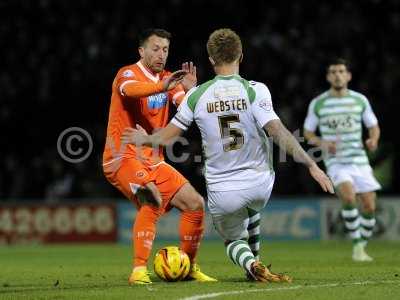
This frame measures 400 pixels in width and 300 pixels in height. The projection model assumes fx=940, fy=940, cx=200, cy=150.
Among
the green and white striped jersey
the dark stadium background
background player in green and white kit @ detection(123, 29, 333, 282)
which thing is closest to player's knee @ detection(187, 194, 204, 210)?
background player in green and white kit @ detection(123, 29, 333, 282)

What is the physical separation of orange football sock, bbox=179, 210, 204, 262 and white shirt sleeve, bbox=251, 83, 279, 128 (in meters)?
1.19

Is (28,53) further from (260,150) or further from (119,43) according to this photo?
(260,150)

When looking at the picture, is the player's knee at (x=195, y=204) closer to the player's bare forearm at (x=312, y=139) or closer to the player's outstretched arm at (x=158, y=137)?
the player's outstretched arm at (x=158, y=137)

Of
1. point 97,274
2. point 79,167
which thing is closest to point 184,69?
point 97,274

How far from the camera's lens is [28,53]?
65.2 feet

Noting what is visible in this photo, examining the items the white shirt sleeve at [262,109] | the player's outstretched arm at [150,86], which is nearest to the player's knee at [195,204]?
the player's outstretched arm at [150,86]

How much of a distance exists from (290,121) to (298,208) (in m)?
1.59

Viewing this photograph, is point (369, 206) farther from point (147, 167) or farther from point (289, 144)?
point (289, 144)

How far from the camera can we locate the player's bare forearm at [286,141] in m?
6.51

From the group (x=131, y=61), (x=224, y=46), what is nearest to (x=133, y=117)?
(x=224, y=46)

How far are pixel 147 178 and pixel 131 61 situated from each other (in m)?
11.7

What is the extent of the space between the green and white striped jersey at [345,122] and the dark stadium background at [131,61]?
17.6 feet

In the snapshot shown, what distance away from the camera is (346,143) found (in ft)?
37.4

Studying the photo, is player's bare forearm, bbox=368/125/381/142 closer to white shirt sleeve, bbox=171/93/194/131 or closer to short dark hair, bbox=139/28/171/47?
short dark hair, bbox=139/28/171/47
